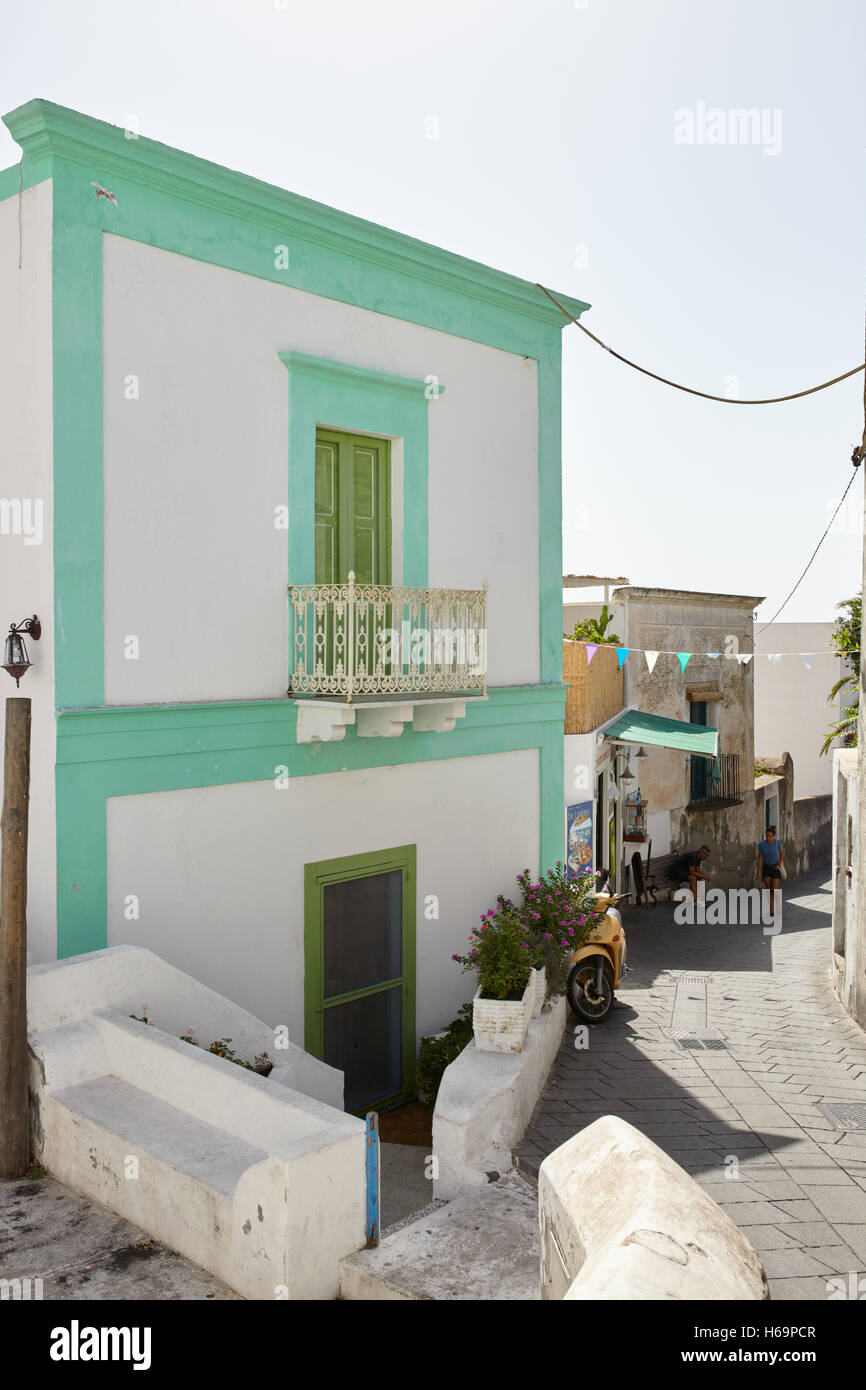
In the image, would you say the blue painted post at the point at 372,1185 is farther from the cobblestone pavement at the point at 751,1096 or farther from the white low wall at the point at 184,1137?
the cobblestone pavement at the point at 751,1096

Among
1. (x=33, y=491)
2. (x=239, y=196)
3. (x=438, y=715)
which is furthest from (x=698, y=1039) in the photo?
(x=239, y=196)

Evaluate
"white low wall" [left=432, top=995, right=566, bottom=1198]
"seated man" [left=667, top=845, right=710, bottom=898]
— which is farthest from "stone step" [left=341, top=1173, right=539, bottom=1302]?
"seated man" [left=667, top=845, right=710, bottom=898]

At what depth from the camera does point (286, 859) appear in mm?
7957

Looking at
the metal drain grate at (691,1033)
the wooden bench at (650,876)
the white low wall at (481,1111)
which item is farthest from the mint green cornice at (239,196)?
the wooden bench at (650,876)

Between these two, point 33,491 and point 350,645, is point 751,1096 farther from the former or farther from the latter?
point 33,491

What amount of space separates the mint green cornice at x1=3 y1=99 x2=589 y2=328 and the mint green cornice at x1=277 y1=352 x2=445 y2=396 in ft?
2.97

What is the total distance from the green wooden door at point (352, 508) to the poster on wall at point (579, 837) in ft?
18.0

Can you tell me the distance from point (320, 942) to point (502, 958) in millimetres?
1395

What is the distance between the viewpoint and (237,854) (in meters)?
7.63

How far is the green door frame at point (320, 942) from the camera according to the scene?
810cm

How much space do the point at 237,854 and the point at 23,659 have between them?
205 cm

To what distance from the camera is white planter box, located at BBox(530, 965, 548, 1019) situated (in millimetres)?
8156
